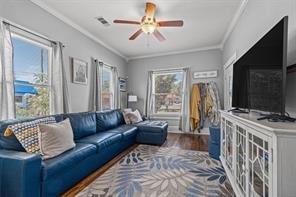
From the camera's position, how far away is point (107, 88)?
5086 millimetres

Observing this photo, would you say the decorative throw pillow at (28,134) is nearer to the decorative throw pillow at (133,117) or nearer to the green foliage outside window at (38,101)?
the green foliage outside window at (38,101)

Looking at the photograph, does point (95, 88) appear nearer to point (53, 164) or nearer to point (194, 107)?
point (53, 164)

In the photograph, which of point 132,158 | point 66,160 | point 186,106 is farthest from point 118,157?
point 186,106

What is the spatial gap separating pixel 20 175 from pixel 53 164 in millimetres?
285

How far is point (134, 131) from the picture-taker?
3.87m

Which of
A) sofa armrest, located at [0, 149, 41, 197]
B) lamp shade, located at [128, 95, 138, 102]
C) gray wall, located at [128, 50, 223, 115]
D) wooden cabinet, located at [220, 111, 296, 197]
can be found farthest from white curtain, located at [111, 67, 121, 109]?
wooden cabinet, located at [220, 111, 296, 197]

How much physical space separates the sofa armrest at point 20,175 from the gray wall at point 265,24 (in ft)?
8.16

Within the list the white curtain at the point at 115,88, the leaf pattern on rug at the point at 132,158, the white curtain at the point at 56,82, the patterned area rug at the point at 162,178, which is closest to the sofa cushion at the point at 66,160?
the patterned area rug at the point at 162,178

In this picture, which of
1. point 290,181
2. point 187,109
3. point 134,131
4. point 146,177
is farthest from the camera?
point 187,109

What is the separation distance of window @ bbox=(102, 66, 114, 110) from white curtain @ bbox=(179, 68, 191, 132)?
2.29m

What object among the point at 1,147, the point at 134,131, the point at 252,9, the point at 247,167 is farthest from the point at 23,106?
the point at 252,9

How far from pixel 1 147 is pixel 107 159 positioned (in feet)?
4.87

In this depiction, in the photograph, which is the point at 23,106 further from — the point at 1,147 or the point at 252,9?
the point at 252,9

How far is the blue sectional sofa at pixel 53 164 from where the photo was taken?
1564 millimetres
